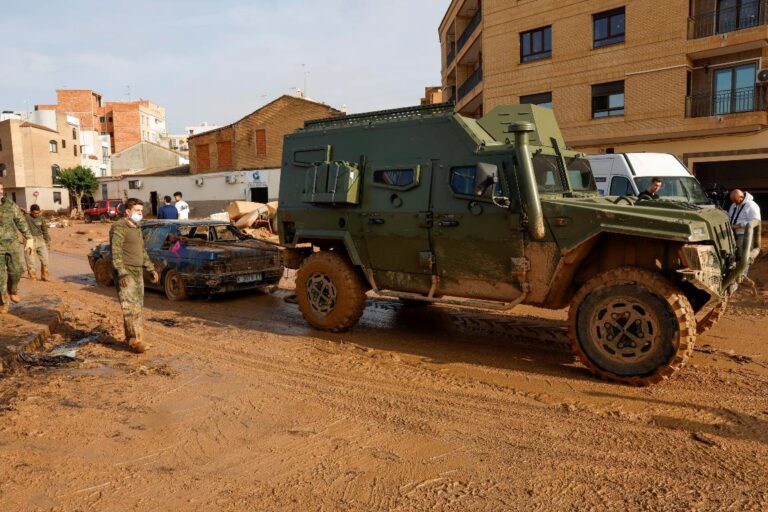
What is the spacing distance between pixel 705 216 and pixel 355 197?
3.88 meters

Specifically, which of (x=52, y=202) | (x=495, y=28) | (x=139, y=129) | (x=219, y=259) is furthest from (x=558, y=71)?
(x=139, y=129)

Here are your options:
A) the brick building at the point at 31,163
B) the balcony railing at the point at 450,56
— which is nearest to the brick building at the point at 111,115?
the brick building at the point at 31,163

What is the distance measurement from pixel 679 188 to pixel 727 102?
10.9m

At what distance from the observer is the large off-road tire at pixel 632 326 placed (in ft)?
17.1

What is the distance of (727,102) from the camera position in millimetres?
20469

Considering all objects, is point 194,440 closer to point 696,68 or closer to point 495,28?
point 696,68

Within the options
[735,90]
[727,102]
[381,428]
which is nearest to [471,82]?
[727,102]

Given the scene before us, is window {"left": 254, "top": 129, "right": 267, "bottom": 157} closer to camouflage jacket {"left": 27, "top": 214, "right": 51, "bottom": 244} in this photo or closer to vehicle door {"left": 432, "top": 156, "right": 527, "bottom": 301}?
camouflage jacket {"left": 27, "top": 214, "right": 51, "bottom": 244}

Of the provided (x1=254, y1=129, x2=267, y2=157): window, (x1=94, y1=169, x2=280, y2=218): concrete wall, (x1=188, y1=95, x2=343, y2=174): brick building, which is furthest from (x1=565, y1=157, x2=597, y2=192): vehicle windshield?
(x1=254, y1=129, x2=267, y2=157): window

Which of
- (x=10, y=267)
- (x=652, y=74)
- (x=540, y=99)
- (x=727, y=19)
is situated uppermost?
(x=727, y=19)

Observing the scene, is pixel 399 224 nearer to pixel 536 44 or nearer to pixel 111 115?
pixel 536 44

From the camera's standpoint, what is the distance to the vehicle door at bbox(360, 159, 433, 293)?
6844mm

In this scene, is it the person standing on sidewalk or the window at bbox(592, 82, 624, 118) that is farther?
the window at bbox(592, 82, 624, 118)

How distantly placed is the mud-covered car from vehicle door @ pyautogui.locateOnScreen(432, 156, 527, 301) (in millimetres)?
4430
